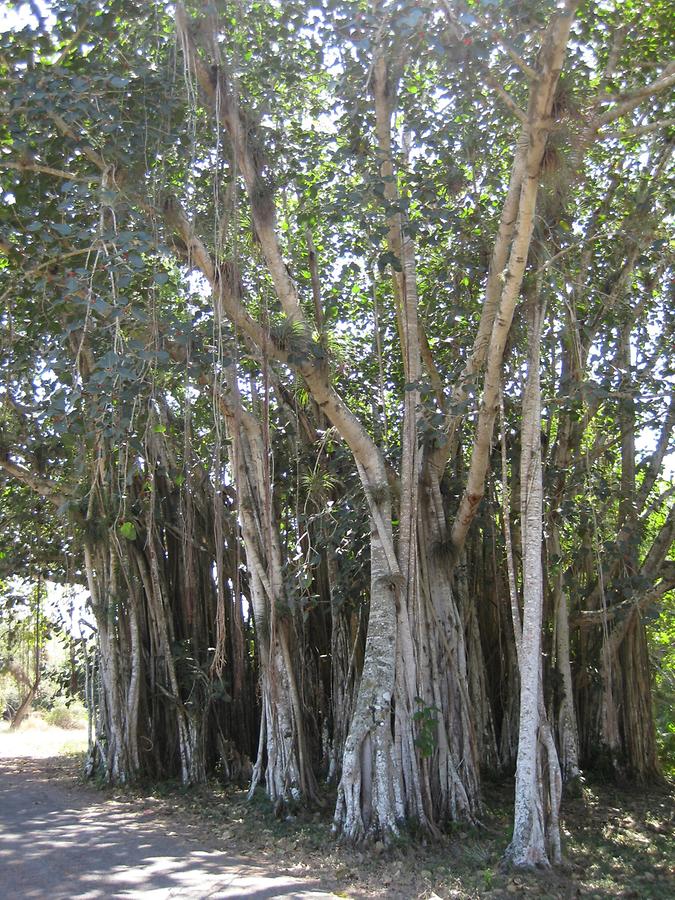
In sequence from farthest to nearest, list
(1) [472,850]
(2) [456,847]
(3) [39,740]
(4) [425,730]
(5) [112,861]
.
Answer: (3) [39,740] < (4) [425,730] < (2) [456,847] < (1) [472,850] < (5) [112,861]

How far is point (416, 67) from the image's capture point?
280 inches

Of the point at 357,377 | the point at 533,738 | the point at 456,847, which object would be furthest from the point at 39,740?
the point at 533,738

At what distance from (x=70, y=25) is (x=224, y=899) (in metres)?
5.71

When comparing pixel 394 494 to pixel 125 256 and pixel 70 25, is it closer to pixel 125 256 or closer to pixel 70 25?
pixel 125 256

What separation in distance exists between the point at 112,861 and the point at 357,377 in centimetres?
458

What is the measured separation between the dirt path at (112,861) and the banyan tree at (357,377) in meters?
0.91

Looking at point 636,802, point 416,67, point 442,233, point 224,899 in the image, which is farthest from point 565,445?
point 224,899

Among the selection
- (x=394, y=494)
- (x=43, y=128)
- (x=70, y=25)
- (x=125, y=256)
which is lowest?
(x=394, y=494)

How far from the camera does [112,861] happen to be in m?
4.82

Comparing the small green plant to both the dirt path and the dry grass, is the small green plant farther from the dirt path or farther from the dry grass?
the dry grass

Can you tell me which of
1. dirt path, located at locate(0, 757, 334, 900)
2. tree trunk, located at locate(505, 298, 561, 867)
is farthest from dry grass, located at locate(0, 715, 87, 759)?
tree trunk, located at locate(505, 298, 561, 867)

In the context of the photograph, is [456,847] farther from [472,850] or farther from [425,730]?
[425,730]

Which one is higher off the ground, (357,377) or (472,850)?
(357,377)

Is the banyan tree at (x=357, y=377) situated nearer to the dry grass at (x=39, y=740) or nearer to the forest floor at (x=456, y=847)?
the forest floor at (x=456, y=847)
